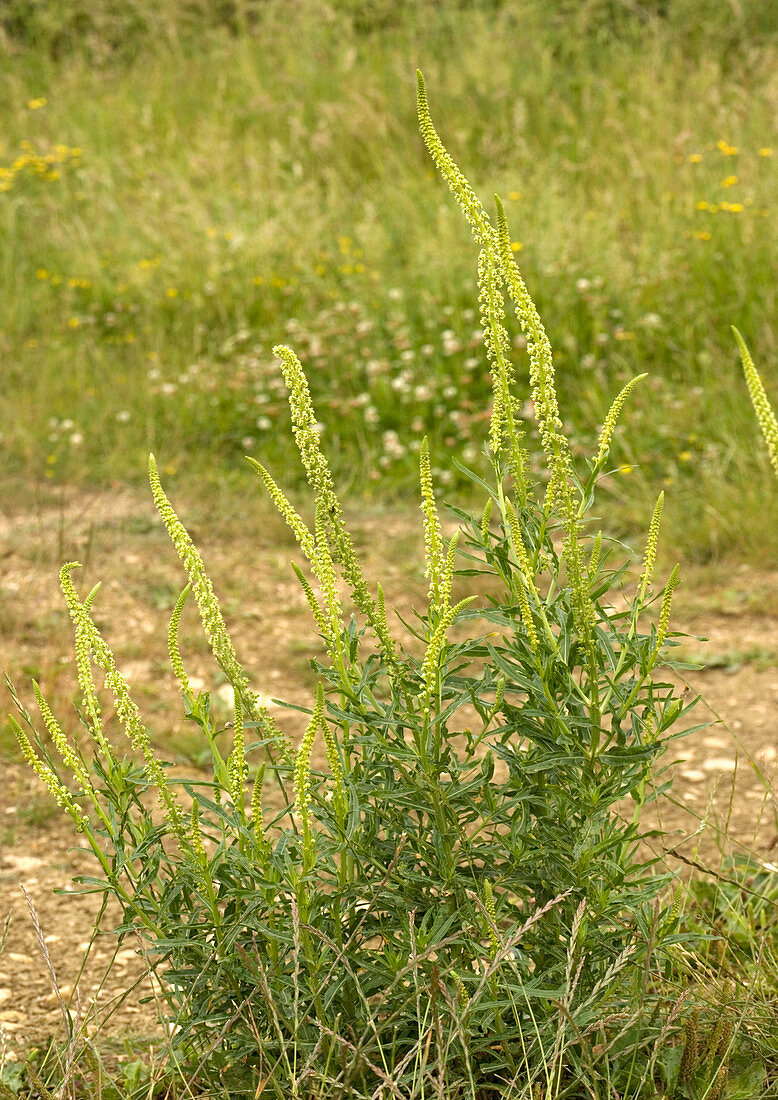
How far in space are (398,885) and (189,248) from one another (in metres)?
5.39

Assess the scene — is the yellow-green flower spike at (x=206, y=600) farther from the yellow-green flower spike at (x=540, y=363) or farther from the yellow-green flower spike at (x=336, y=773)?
the yellow-green flower spike at (x=540, y=363)

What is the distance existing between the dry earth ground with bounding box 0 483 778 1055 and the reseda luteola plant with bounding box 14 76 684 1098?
23.1 inches

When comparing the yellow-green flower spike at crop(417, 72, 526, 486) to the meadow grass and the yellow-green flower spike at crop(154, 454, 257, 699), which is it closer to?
the meadow grass

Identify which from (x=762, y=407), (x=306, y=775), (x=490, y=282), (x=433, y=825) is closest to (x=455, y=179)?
(x=490, y=282)

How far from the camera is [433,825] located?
1593 mm

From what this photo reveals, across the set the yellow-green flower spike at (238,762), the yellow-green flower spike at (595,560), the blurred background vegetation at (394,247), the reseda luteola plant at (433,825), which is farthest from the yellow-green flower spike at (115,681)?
the blurred background vegetation at (394,247)

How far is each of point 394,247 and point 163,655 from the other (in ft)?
10.5

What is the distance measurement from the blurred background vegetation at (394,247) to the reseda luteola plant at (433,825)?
9.11ft

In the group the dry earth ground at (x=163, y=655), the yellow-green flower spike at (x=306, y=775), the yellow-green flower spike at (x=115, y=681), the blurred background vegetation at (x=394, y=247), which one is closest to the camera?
the yellow-green flower spike at (x=306, y=775)

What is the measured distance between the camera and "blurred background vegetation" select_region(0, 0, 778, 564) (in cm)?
505

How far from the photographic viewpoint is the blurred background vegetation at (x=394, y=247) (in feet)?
16.6

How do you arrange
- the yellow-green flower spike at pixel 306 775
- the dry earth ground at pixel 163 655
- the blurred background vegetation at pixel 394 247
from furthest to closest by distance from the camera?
1. the blurred background vegetation at pixel 394 247
2. the dry earth ground at pixel 163 655
3. the yellow-green flower spike at pixel 306 775

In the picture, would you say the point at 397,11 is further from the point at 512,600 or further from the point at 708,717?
the point at 512,600

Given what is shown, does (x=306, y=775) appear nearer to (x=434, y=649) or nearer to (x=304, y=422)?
(x=434, y=649)
